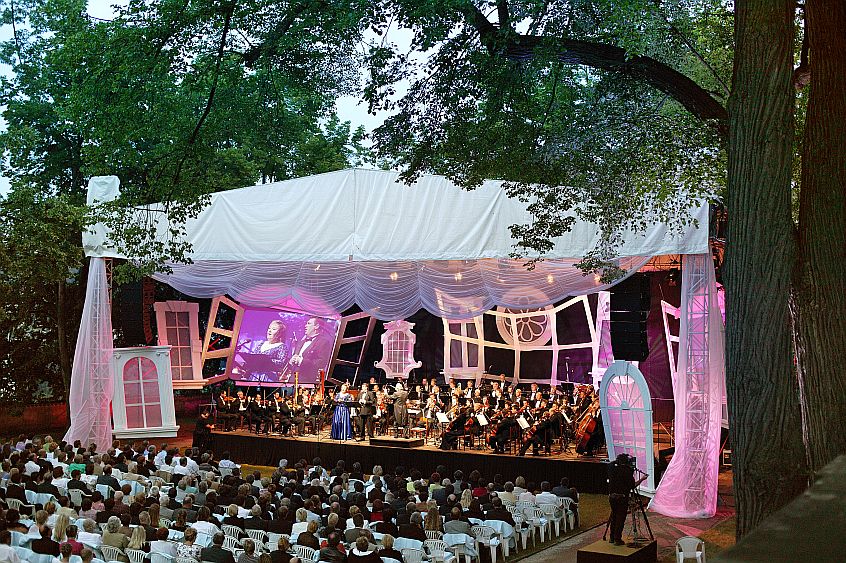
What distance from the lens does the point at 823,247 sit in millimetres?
7562

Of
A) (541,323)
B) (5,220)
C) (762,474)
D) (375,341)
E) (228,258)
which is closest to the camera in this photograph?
(762,474)

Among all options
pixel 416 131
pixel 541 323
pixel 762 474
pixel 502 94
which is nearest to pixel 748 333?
pixel 762 474

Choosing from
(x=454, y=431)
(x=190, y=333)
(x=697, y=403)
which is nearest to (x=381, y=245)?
(x=454, y=431)

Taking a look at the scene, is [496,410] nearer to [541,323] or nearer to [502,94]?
[541,323]

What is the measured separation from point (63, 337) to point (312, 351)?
319 inches

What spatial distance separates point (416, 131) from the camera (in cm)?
1377

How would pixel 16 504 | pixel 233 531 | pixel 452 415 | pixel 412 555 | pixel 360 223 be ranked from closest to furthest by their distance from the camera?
1. pixel 412 555
2. pixel 233 531
3. pixel 16 504
4. pixel 360 223
5. pixel 452 415

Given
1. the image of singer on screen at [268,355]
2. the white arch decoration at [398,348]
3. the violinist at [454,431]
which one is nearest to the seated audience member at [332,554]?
the violinist at [454,431]

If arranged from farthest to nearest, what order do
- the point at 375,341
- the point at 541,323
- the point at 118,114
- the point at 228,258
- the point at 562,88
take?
the point at 375,341 → the point at 541,323 → the point at 228,258 → the point at 562,88 → the point at 118,114

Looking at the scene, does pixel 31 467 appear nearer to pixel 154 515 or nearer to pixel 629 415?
pixel 154 515

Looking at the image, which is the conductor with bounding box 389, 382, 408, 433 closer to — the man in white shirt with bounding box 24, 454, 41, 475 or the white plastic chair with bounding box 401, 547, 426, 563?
the man in white shirt with bounding box 24, 454, 41, 475

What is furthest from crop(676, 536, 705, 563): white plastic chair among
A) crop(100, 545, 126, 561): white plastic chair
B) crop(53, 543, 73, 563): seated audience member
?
crop(53, 543, 73, 563): seated audience member

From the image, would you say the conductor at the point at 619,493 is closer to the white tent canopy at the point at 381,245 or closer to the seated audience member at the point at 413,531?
the seated audience member at the point at 413,531

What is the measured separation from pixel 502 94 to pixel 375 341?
64.4 feet
